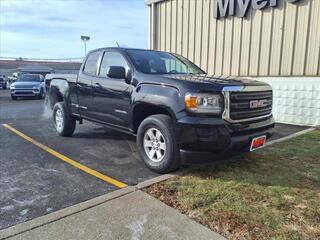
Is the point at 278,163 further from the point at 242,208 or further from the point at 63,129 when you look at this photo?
the point at 63,129

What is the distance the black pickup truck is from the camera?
3.93 m

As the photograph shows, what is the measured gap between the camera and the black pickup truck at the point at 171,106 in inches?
155

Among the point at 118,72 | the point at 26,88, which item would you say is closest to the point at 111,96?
the point at 118,72

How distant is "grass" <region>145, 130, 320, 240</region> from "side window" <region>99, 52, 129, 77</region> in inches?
87.8

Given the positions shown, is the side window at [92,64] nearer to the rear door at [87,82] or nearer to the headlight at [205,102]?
the rear door at [87,82]

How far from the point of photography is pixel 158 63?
212 inches

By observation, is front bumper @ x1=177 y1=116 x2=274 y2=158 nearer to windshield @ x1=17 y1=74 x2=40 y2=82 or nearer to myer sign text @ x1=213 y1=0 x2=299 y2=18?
myer sign text @ x1=213 y1=0 x2=299 y2=18

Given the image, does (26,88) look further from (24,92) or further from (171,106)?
(171,106)

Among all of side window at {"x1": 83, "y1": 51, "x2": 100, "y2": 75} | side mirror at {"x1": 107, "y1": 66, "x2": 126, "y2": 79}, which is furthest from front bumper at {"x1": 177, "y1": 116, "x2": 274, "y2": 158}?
side window at {"x1": 83, "y1": 51, "x2": 100, "y2": 75}

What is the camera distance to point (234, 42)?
9812mm

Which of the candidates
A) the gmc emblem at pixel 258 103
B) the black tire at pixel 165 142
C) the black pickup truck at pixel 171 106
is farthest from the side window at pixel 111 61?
the gmc emblem at pixel 258 103

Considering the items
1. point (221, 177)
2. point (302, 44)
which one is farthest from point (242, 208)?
point (302, 44)

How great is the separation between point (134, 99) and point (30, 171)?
6.22 feet

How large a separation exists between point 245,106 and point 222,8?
6.69 m
